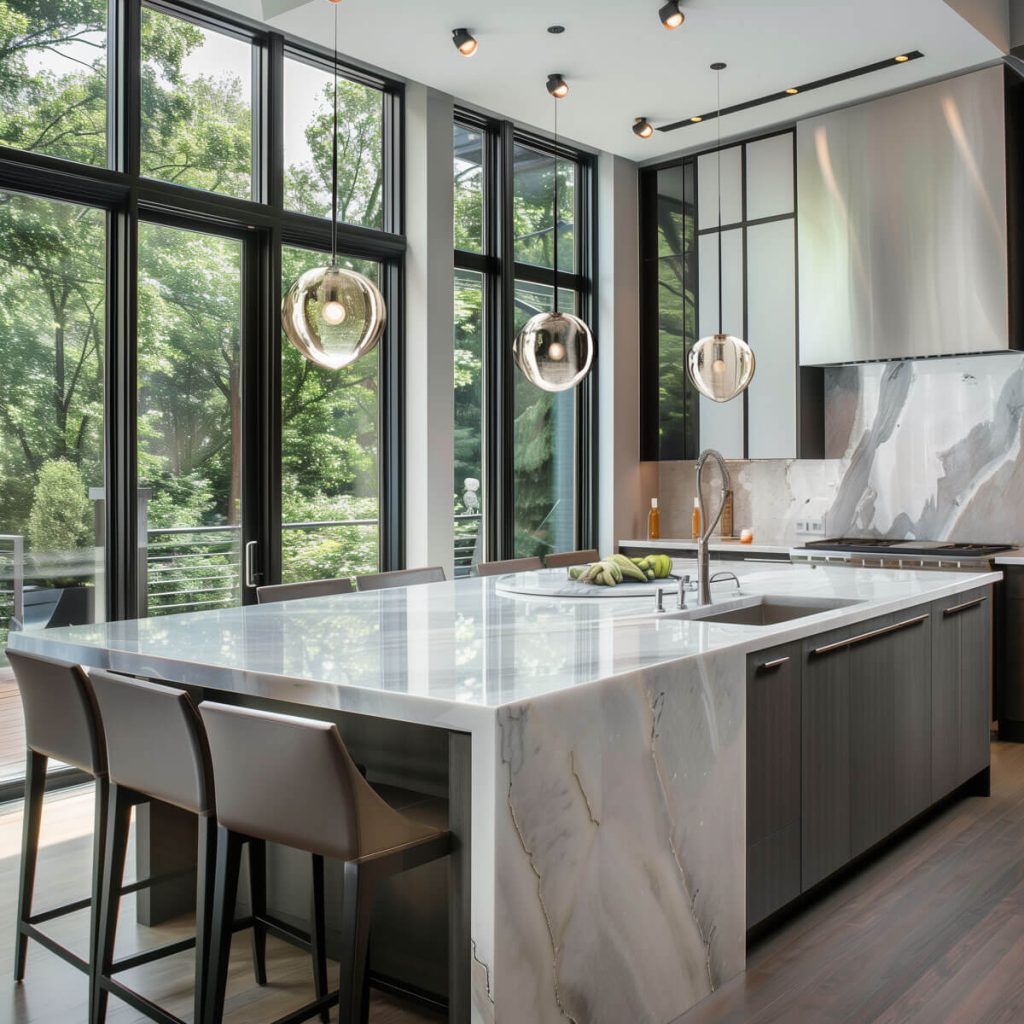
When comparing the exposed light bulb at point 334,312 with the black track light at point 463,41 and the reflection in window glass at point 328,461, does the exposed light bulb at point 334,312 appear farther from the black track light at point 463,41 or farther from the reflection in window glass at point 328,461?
the black track light at point 463,41

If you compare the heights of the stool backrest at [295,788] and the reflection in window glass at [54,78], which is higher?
the reflection in window glass at [54,78]

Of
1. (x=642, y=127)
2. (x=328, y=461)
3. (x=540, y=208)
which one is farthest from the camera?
(x=540, y=208)

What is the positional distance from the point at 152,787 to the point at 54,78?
309 centimetres

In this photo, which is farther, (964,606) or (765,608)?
(964,606)

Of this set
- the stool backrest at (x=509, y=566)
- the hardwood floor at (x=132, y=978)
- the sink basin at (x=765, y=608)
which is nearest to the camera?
the hardwood floor at (x=132, y=978)

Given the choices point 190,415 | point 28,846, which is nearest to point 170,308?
point 190,415

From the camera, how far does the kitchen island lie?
1.90m

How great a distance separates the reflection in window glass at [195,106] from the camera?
4.36 metres

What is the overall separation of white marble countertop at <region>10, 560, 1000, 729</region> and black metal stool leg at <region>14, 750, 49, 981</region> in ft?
0.93

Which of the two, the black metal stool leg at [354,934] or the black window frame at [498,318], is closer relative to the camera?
the black metal stool leg at [354,934]

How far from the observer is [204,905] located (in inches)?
83.0

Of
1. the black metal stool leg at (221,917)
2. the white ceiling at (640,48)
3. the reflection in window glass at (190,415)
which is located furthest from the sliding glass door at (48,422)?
the black metal stool leg at (221,917)

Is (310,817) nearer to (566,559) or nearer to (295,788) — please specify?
(295,788)

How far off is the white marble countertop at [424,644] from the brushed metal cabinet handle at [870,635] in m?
0.06
